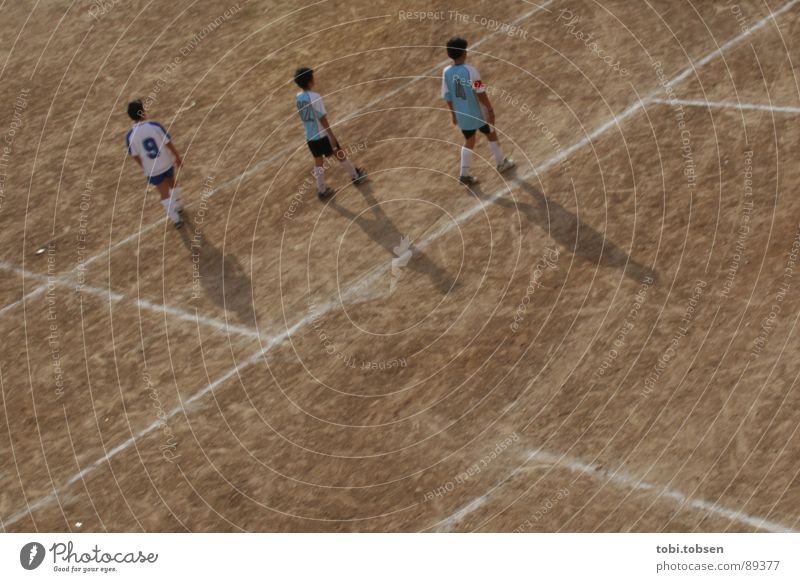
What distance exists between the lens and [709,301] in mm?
15023

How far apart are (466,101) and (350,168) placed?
2.32 meters

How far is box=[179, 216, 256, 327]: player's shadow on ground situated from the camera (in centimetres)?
1695

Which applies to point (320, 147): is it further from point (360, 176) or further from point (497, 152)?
point (497, 152)

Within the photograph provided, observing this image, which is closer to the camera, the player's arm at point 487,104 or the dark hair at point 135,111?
the player's arm at point 487,104

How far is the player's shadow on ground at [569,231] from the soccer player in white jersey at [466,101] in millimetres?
605

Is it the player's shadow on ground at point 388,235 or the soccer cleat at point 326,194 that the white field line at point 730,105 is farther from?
the soccer cleat at point 326,194

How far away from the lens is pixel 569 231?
16547mm

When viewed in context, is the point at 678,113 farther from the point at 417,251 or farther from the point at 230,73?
the point at 230,73

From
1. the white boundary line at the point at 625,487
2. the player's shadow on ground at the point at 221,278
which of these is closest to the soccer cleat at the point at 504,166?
the player's shadow on ground at the point at 221,278

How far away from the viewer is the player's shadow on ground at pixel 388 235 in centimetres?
1639

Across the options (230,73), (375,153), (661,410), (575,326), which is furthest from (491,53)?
(661,410)

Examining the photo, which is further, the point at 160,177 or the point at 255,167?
the point at 255,167

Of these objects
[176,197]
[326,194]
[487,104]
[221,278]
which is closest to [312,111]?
[326,194]

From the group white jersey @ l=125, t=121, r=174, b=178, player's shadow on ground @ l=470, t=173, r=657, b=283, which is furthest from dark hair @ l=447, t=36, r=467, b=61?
white jersey @ l=125, t=121, r=174, b=178
